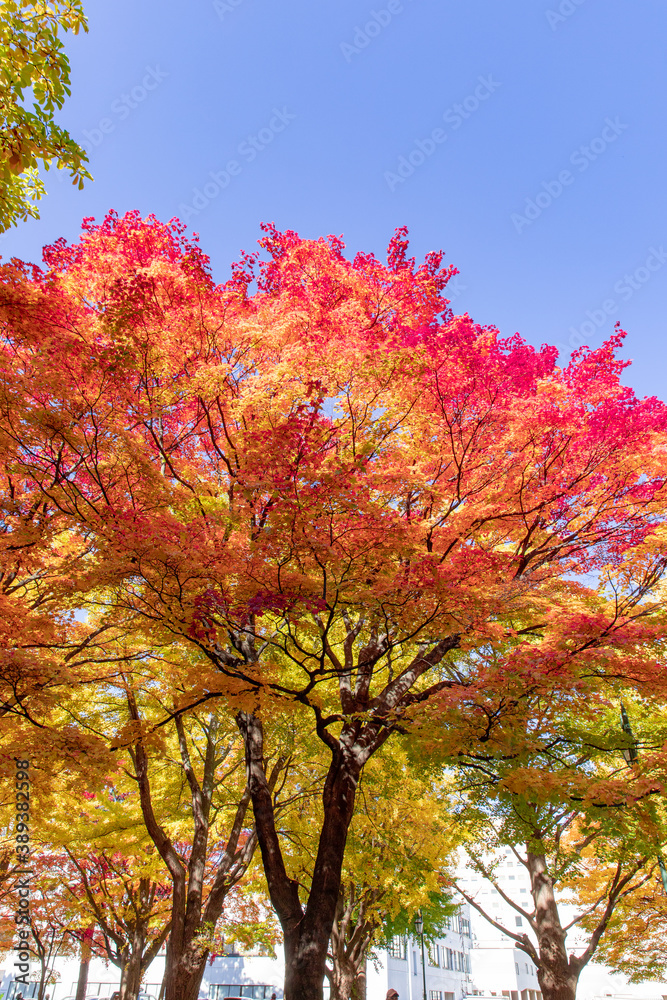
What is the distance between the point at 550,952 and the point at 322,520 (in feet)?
39.8

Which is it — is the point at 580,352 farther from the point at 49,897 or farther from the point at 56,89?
the point at 49,897

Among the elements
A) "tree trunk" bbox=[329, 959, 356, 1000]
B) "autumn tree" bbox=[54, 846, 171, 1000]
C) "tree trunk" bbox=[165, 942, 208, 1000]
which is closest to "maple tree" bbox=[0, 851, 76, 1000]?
"autumn tree" bbox=[54, 846, 171, 1000]

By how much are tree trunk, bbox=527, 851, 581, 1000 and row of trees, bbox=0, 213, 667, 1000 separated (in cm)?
358

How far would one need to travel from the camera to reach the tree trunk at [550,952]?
12500mm

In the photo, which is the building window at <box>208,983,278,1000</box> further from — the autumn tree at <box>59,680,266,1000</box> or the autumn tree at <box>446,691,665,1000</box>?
the autumn tree at <box>446,691,665,1000</box>

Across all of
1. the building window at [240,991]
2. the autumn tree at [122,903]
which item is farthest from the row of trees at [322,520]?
the building window at [240,991]

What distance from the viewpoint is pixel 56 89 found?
481cm

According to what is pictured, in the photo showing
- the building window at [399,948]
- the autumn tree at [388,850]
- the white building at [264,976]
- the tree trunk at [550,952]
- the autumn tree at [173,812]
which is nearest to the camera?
the autumn tree at [173,812]

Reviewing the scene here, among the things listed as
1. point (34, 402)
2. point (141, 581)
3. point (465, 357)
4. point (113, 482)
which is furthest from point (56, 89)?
point (465, 357)

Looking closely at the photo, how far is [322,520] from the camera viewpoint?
6.92 metres

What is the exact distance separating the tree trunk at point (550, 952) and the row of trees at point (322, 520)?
3.58 meters

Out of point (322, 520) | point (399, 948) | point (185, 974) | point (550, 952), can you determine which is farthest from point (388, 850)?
point (399, 948)

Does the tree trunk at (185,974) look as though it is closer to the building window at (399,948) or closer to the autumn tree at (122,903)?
the autumn tree at (122,903)

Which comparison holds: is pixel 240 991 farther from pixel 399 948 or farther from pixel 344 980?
pixel 344 980
